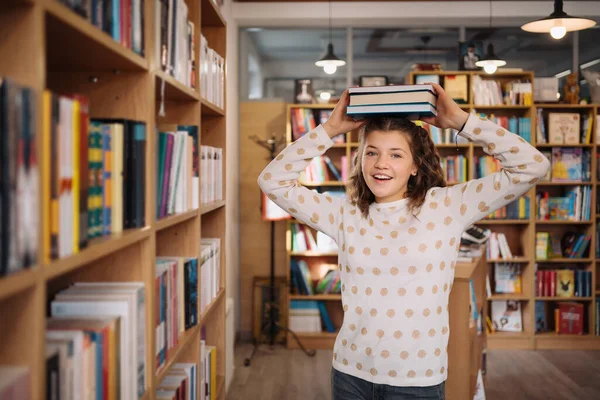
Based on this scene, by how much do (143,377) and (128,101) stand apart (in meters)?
0.68

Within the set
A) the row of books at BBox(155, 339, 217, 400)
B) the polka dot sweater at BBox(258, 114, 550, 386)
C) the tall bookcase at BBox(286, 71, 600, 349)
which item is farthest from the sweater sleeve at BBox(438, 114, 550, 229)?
the tall bookcase at BBox(286, 71, 600, 349)

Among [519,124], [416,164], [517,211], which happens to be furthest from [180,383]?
[519,124]

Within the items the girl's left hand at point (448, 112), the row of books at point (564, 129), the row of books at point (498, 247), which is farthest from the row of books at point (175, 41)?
the row of books at point (564, 129)

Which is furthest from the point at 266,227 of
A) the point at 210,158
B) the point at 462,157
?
the point at 210,158

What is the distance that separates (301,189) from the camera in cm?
190

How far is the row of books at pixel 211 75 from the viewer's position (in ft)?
7.42

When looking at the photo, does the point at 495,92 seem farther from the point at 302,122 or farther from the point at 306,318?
the point at 306,318

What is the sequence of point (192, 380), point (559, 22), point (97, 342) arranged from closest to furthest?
point (97, 342) < point (192, 380) < point (559, 22)

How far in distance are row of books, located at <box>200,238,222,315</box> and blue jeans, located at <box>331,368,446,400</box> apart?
27.1 inches

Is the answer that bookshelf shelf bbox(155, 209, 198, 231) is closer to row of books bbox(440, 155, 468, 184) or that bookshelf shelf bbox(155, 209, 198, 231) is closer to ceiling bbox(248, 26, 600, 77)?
row of books bbox(440, 155, 468, 184)

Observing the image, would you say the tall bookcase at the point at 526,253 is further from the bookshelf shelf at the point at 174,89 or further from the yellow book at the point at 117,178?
the yellow book at the point at 117,178

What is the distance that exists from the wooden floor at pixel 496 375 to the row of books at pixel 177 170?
2113mm

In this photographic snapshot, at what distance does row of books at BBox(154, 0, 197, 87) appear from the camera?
1621 millimetres

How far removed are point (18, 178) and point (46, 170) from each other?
89mm
